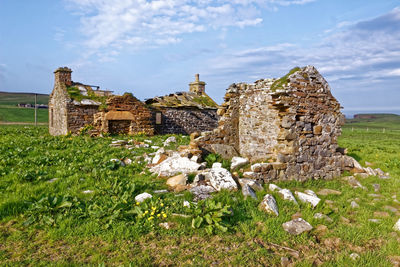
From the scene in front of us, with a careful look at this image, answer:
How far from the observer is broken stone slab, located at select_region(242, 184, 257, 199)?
6.69m

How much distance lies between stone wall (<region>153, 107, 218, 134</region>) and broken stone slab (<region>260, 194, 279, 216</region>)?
16.4 metres

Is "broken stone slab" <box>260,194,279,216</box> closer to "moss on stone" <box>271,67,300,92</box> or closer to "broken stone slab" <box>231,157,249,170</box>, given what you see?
"broken stone slab" <box>231,157,249,170</box>

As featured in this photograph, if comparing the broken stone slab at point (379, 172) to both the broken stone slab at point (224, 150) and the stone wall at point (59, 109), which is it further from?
the stone wall at point (59, 109)

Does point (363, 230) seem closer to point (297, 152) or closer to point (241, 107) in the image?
point (297, 152)

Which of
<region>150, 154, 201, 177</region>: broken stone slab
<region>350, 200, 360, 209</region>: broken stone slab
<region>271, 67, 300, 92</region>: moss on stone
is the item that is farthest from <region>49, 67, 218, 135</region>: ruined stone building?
<region>350, 200, 360, 209</region>: broken stone slab

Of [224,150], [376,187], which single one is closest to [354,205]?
[376,187]

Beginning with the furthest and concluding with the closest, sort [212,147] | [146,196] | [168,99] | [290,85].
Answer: [168,99] → [212,147] → [290,85] → [146,196]

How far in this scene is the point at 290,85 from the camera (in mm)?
8719

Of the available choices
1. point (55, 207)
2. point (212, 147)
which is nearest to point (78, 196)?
point (55, 207)

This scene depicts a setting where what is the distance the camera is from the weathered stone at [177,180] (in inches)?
284

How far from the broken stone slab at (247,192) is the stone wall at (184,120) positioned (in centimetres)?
1576

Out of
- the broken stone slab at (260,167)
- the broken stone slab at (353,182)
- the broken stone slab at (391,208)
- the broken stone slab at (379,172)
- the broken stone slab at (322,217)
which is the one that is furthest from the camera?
the broken stone slab at (379,172)

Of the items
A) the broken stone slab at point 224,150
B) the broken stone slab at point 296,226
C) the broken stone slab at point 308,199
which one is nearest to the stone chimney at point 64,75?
the broken stone slab at point 224,150

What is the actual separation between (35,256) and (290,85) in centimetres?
796
